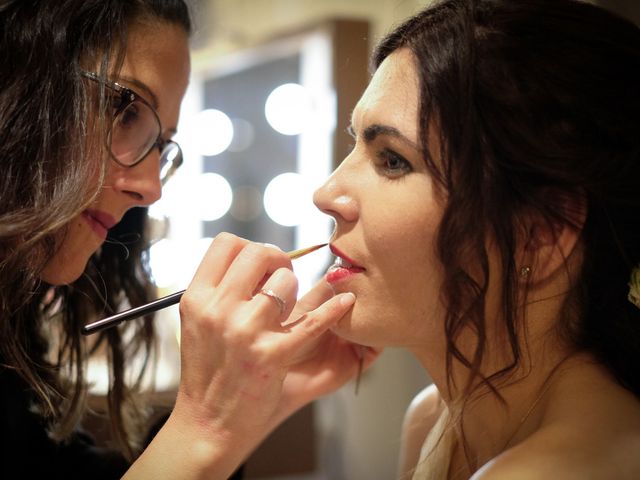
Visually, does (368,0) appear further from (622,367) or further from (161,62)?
(622,367)

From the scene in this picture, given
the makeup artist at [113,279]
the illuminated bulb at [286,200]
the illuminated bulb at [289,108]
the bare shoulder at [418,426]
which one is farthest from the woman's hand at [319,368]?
the illuminated bulb at [286,200]

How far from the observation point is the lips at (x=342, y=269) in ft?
3.05

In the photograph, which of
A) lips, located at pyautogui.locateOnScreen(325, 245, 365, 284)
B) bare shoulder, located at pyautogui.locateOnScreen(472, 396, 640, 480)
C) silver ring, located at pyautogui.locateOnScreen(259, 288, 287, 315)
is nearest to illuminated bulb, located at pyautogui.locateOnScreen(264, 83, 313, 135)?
lips, located at pyautogui.locateOnScreen(325, 245, 365, 284)

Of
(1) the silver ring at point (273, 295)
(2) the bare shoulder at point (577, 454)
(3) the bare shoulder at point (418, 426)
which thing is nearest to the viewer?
(2) the bare shoulder at point (577, 454)

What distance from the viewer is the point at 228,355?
0.82m

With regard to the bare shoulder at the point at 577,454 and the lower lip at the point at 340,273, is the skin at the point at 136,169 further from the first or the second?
the bare shoulder at the point at 577,454

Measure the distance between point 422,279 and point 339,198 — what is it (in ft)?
0.49

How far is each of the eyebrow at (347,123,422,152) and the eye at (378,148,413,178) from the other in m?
0.02

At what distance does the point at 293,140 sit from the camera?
329cm

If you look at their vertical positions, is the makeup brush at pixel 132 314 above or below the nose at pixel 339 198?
below

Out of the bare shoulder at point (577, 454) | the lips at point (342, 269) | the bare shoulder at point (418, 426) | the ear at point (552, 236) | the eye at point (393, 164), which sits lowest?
the bare shoulder at point (418, 426)

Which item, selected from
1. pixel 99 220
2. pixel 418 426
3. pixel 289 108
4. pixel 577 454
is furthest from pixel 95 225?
pixel 289 108

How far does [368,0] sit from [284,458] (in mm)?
1856

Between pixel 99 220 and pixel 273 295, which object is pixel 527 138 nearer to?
pixel 273 295
